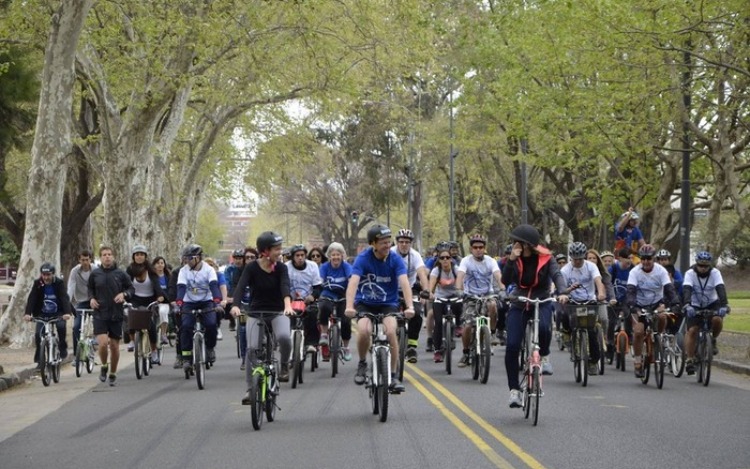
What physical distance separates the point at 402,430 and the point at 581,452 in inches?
79.4

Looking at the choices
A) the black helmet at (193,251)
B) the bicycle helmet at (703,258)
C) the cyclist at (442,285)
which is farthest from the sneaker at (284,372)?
the bicycle helmet at (703,258)

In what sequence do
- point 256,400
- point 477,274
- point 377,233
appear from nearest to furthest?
point 256,400 → point 377,233 → point 477,274

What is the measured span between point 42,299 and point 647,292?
27.3ft

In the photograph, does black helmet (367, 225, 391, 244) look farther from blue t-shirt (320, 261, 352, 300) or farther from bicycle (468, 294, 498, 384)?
blue t-shirt (320, 261, 352, 300)

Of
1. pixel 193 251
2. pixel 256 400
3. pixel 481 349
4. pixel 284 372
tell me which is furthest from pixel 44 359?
pixel 256 400

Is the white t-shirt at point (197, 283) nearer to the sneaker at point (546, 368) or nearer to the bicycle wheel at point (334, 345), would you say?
the bicycle wheel at point (334, 345)

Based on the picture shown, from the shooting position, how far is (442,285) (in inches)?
754

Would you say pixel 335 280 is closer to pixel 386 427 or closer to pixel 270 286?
pixel 270 286

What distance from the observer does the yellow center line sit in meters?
9.86

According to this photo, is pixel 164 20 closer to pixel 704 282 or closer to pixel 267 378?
pixel 704 282

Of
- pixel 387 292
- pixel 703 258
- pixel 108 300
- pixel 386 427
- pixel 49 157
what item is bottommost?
pixel 386 427

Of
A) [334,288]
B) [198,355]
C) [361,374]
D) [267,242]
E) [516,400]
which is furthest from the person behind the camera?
[334,288]

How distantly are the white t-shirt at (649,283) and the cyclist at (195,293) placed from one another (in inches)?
217

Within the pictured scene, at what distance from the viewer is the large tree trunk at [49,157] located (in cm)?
2423
